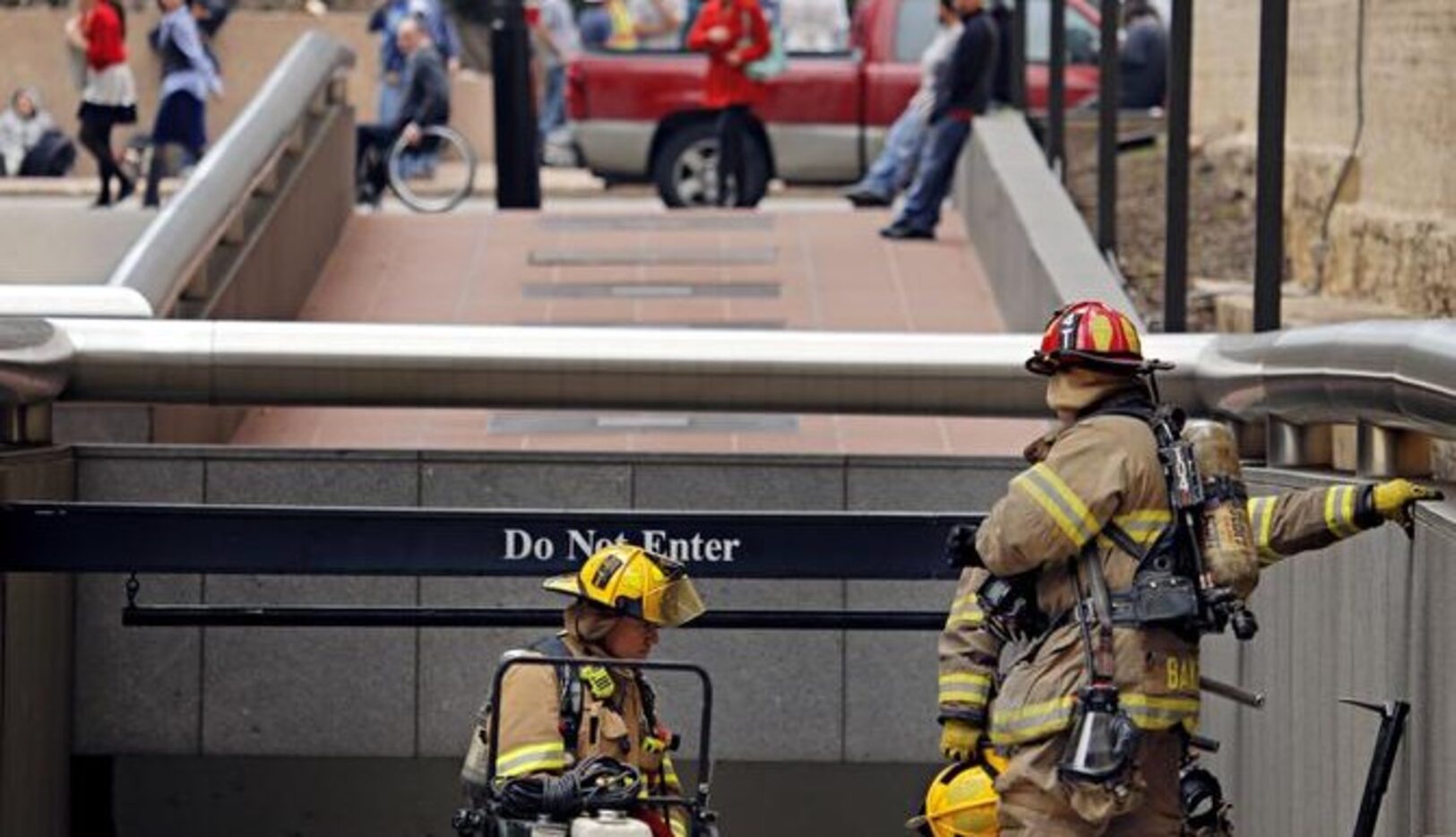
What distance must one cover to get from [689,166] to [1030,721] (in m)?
16.7

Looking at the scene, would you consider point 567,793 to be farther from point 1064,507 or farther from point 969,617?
point 1064,507

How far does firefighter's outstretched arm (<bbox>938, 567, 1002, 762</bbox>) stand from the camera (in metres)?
8.18

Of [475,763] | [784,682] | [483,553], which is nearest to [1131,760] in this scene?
[475,763]

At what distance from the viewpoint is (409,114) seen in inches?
995

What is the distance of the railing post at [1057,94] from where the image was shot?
1809 centimetres

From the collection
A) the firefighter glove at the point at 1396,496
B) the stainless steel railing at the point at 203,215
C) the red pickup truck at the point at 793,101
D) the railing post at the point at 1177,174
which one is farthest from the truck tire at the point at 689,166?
the firefighter glove at the point at 1396,496

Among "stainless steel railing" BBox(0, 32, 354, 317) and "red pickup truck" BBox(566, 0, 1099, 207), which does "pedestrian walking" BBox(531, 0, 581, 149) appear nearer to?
"red pickup truck" BBox(566, 0, 1099, 207)

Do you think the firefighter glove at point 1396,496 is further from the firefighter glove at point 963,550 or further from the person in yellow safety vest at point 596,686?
the person in yellow safety vest at point 596,686

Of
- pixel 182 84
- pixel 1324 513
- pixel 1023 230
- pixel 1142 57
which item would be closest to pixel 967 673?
pixel 1324 513

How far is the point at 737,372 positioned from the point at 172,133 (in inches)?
463

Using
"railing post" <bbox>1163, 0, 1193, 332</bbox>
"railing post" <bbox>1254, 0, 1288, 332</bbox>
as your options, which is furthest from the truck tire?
"railing post" <bbox>1254, 0, 1288, 332</bbox>

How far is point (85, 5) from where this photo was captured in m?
21.9

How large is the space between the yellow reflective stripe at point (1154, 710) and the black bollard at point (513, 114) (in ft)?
47.2

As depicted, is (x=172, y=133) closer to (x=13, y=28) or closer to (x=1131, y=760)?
(x=13, y=28)
